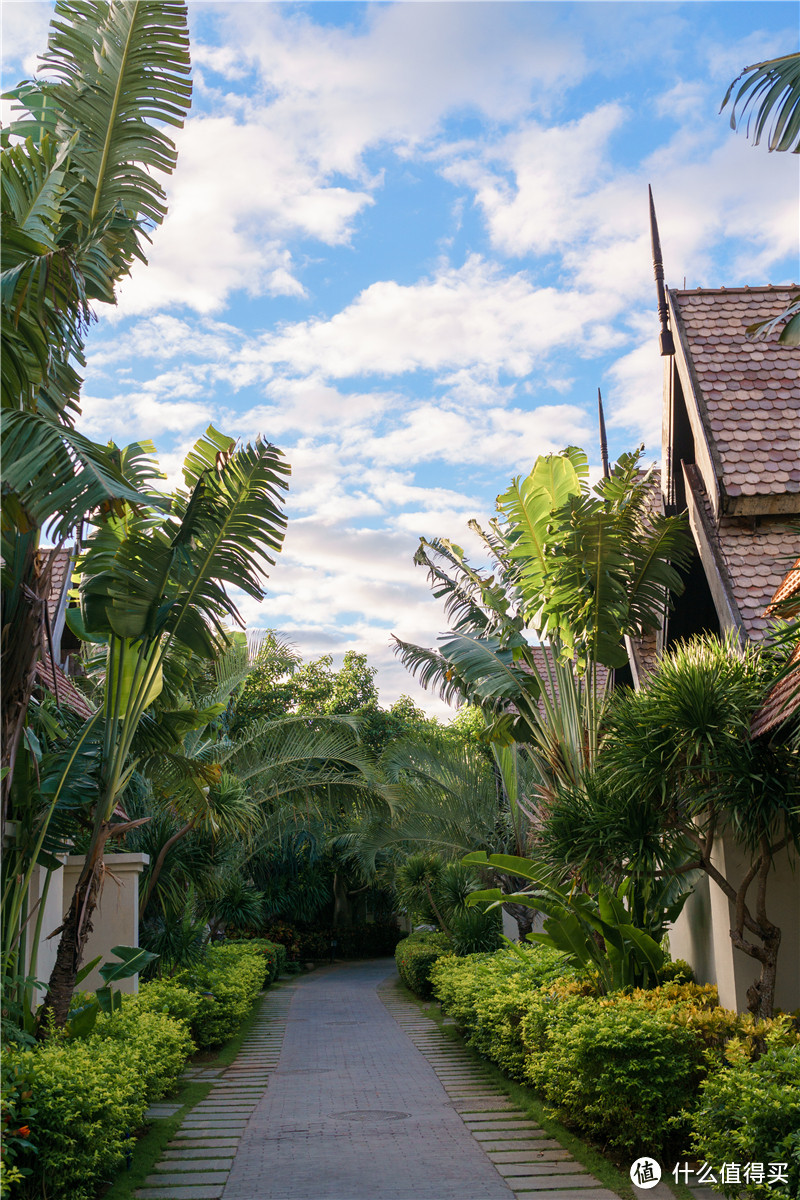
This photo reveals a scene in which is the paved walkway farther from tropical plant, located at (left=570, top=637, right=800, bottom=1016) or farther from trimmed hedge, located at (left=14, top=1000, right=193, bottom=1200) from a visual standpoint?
tropical plant, located at (left=570, top=637, right=800, bottom=1016)

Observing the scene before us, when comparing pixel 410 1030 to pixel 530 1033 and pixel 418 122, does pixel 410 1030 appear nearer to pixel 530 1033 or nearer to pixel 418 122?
pixel 530 1033

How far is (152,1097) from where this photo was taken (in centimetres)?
860

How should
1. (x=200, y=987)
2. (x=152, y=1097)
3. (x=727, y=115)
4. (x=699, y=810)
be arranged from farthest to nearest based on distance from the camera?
(x=200, y=987) → (x=152, y=1097) → (x=699, y=810) → (x=727, y=115)

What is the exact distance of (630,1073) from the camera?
698 cm

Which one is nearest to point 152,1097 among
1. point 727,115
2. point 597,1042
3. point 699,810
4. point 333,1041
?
point 597,1042

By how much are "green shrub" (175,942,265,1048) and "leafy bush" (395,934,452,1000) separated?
396 cm

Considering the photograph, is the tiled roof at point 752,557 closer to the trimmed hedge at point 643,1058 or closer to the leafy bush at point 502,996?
the trimmed hedge at point 643,1058

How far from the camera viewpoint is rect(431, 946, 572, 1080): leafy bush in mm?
10188

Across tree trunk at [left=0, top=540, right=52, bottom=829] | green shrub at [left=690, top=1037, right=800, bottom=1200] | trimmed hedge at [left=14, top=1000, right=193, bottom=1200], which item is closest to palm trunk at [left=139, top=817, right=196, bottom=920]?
trimmed hedge at [left=14, top=1000, right=193, bottom=1200]

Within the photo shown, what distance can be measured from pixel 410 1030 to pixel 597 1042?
9578mm

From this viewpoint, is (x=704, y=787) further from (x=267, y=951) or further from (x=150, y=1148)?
(x=267, y=951)

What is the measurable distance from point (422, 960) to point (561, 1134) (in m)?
11.5

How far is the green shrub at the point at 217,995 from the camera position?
13109 mm

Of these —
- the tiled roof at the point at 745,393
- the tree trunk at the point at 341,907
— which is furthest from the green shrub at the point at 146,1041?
the tree trunk at the point at 341,907
